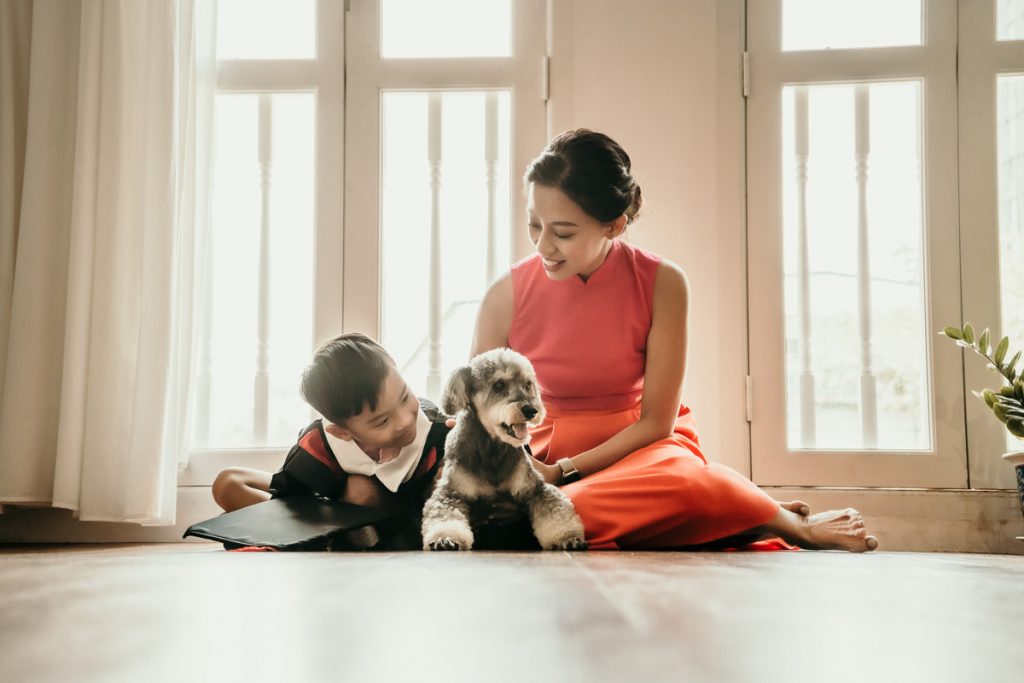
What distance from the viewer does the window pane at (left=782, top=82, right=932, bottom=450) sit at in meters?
2.70

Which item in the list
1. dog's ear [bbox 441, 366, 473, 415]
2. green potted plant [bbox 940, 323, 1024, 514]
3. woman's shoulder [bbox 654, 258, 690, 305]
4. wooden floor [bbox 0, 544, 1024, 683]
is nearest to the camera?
wooden floor [bbox 0, 544, 1024, 683]

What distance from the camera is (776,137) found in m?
2.73

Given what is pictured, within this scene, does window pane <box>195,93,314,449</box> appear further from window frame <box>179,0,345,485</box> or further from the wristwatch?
the wristwatch

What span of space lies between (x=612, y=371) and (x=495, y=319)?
31 centimetres

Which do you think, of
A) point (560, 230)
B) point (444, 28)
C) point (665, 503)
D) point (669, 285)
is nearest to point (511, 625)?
point (665, 503)

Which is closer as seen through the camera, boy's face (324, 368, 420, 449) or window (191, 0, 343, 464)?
boy's face (324, 368, 420, 449)

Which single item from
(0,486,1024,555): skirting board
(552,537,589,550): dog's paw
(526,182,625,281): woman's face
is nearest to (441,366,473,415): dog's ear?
(552,537,589,550): dog's paw

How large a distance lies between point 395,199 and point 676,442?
138 cm

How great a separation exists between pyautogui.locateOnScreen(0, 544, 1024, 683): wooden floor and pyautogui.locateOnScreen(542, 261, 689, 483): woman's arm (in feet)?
2.73

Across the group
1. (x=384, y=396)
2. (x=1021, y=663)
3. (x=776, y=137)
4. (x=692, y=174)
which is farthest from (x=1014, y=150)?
(x=1021, y=663)

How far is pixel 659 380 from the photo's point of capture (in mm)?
1933

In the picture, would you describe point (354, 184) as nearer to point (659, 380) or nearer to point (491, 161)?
point (491, 161)

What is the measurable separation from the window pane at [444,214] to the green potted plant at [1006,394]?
137 centimetres

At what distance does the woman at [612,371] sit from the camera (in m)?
1.67
